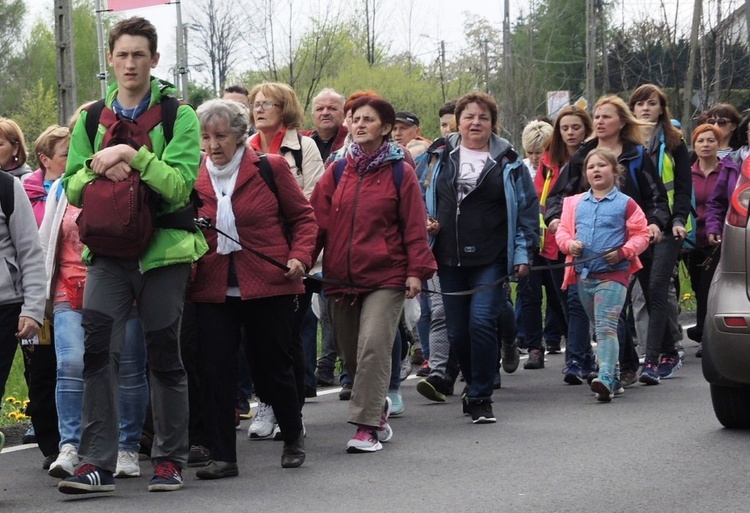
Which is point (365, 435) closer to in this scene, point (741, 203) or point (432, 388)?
point (432, 388)

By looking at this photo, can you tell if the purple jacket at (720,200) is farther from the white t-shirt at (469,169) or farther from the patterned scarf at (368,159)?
the patterned scarf at (368,159)

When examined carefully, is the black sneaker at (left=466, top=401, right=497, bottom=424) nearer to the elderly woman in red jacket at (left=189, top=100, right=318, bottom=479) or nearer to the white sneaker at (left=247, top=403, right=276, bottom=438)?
the white sneaker at (left=247, top=403, right=276, bottom=438)

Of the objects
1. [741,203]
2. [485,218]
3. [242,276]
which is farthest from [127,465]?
[741,203]

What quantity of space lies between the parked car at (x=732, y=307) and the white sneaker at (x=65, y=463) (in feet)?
10.8

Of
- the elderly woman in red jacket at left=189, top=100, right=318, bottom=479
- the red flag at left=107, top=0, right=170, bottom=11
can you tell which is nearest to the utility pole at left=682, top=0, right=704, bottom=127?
the red flag at left=107, top=0, right=170, bottom=11

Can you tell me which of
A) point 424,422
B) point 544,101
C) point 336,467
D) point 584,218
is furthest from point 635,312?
point 544,101

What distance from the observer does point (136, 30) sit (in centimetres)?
717

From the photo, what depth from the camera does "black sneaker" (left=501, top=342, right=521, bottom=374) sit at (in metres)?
12.0

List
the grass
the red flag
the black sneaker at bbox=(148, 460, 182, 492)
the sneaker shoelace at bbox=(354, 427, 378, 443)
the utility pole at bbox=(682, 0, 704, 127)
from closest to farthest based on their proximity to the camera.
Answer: the black sneaker at bbox=(148, 460, 182, 492) → the sneaker shoelace at bbox=(354, 427, 378, 443) → the grass → the red flag → the utility pole at bbox=(682, 0, 704, 127)

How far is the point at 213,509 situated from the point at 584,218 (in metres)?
4.54

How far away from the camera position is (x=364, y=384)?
8.34 m

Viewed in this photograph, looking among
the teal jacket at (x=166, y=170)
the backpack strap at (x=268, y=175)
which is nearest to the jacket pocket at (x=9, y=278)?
the teal jacket at (x=166, y=170)

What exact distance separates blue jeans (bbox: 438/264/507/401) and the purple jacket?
3264 mm

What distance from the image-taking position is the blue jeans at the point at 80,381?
7.71 meters
